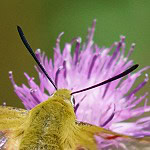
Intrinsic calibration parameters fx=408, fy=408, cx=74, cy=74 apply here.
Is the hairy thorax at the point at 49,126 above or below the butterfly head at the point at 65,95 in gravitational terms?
below

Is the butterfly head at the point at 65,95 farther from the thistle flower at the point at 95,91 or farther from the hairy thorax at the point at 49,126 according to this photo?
the thistle flower at the point at 95,91

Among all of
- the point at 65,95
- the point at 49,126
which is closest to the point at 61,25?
the point at 65,95

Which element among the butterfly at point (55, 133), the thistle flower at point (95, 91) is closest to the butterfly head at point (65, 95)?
the butterfly at point (55, 133)

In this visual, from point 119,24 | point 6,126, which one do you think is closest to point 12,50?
point 119,24

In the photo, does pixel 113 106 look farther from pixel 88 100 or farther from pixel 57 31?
pixel 57 31

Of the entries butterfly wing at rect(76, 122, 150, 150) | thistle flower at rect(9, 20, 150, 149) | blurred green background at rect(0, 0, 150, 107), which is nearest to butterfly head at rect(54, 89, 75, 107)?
butterfly wing at rect(76, 122, 150, 150)
